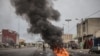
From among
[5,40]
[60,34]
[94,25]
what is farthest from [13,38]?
[60,34]

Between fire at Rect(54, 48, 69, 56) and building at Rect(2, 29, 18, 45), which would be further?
building at Rect(2, 29, 18, 45)

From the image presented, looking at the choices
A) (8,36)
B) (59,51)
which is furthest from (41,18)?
(8,36)

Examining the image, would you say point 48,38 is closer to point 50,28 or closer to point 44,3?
point 50,28

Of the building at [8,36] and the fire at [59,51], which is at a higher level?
the building at [8,36]

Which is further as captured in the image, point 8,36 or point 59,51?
point 8,36

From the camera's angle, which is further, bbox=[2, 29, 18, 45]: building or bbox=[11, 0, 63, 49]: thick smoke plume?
bbox=[2, 29, 18, 45]: building

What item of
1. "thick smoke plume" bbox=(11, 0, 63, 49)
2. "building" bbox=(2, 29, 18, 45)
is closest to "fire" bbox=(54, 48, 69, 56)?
"thick smoke plume" bbox=(11, 0, 63, 49)

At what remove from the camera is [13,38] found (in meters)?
142

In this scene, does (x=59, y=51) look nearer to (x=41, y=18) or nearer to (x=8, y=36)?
(x=41, y=18)

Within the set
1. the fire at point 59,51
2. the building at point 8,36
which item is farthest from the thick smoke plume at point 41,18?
the building at point 8,36

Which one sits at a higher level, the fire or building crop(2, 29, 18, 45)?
building crop(2, 29, 18, 45)

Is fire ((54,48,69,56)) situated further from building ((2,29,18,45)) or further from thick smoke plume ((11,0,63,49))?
building ((2,29,18,45))

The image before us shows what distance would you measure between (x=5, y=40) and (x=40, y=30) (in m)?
110

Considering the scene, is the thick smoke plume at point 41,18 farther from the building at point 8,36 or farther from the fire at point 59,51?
the building at point 8,36
